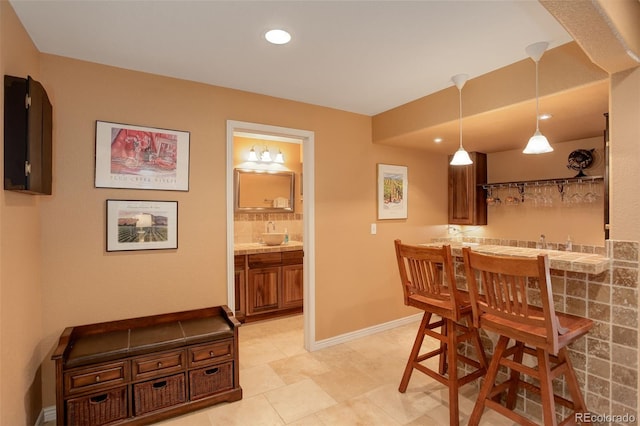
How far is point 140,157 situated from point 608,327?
3268 mm

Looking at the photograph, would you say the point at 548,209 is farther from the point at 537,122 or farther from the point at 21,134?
the point at 21,134

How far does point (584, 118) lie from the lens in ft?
9.05

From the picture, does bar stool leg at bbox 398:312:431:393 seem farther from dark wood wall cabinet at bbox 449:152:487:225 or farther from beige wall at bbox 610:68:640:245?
dark wood wall cabinet at bbox 449:152:487:225

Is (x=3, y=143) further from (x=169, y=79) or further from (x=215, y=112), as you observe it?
(x=215, y=112)

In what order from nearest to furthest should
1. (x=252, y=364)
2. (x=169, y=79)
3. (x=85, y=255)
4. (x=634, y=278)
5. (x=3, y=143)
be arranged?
1. (x=3, y=143)
2. (x=634, y=278)
3. (x=85, y=255)
4. (x=169, y=79)
5. (x=252, y=364)

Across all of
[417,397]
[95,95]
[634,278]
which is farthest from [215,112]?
[634,278]

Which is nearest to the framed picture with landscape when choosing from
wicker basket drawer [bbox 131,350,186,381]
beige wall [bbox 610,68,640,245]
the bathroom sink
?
wicker basket drawer [bbox 131,350,186,381]

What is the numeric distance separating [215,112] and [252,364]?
2267mm

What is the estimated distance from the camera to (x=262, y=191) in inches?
183

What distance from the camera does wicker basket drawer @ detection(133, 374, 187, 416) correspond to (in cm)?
209

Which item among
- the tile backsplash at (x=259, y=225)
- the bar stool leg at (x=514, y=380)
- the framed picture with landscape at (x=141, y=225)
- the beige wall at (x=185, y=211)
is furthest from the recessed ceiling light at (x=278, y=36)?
the tile backsplash at (x=259, y=225)

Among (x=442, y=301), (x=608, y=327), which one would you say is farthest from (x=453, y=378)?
(x=608, y=327)

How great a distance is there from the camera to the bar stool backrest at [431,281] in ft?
6.69

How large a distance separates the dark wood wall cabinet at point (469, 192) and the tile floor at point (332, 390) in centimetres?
190
